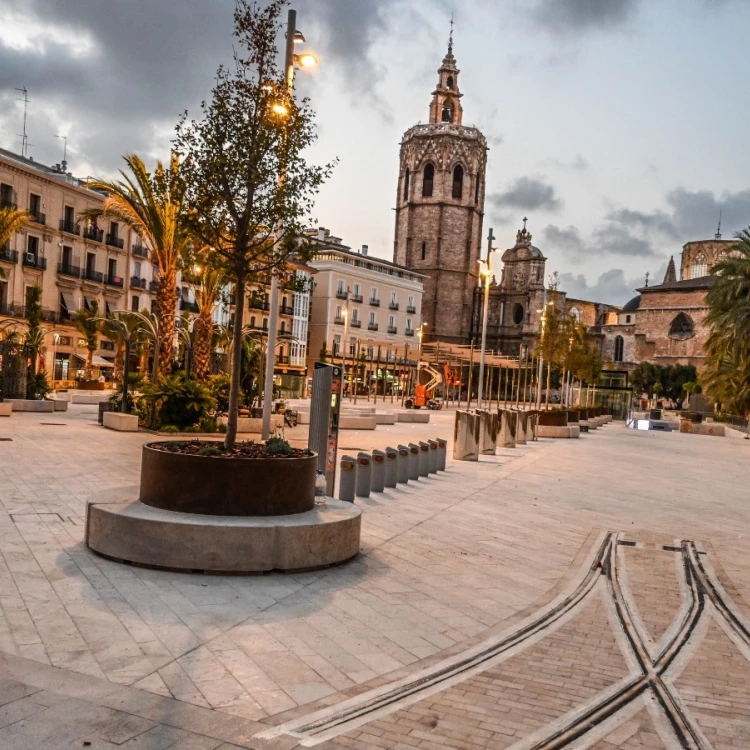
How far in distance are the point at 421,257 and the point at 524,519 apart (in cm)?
8713

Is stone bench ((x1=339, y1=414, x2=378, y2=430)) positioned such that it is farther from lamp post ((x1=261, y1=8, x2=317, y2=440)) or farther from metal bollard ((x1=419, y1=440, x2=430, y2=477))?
lamp post ((x1=261, y1=8, x2=317, y2=440))

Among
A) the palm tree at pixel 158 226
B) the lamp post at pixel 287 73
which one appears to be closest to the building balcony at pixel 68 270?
the palm tree at pixel 158 226

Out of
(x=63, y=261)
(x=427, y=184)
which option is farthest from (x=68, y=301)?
(x=427, y=184)

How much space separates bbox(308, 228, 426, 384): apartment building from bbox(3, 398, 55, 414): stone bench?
49786mm

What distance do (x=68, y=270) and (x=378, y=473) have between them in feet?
149

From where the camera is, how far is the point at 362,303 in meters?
83.4

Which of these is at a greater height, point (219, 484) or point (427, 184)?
point (427, 184)

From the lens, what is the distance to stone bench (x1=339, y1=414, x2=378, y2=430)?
26.3 meters

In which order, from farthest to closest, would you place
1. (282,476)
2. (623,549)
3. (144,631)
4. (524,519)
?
(524,519)
(623,549)
(282,476)
(144,631)

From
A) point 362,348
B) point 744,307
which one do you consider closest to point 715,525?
point 744,307

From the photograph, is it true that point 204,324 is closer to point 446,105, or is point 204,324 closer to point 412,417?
point 412,417

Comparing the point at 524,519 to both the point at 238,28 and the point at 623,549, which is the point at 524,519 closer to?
the point at 623,549

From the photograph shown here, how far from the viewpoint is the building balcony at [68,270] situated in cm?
5184

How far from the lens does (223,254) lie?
8.69 m
